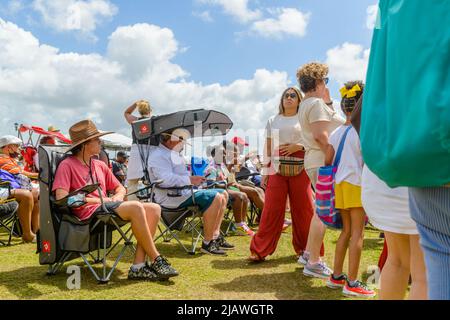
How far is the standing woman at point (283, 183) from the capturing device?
13.4 ft

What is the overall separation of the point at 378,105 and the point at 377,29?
25cm

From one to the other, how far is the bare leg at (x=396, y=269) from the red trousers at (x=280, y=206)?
2295 mm

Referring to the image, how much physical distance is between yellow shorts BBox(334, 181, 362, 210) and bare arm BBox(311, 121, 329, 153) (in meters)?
0.46

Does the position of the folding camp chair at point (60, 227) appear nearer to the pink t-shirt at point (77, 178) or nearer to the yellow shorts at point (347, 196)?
the pink t-shirt at point (77, 178)

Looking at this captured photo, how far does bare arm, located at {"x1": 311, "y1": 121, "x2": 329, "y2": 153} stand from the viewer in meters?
3.40

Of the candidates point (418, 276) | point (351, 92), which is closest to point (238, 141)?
point (351, 92)

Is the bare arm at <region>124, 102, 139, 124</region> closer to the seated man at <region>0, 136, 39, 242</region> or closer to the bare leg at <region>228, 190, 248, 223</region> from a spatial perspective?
the seated man at <region>0, 136, 39, 242</region>

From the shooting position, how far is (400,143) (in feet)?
3.02

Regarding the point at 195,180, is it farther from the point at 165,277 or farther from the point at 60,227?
the point at 60,227

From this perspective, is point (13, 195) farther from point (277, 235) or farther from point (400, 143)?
point (400, 143)

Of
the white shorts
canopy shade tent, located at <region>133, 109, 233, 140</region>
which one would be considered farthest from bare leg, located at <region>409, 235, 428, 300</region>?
canopy shade tent, located at <region>133, 109, 233, 140</region>
